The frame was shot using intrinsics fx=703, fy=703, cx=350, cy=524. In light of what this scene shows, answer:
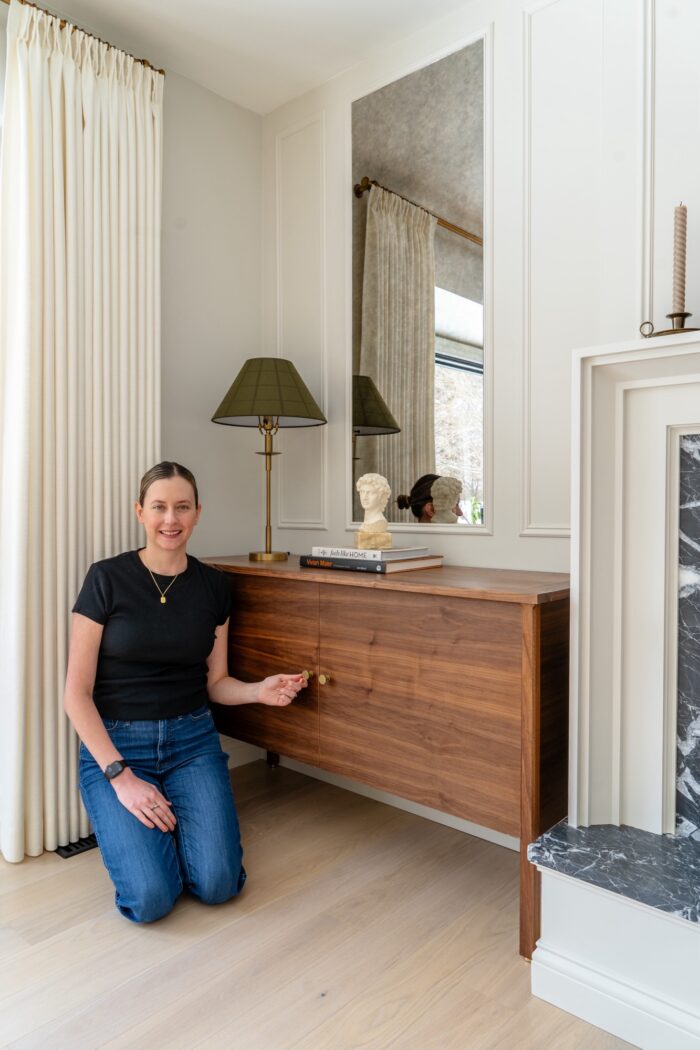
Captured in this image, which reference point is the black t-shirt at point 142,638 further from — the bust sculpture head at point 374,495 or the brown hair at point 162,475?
the bust sculpture head at point 374,495

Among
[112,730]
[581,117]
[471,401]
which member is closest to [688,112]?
[581,117]

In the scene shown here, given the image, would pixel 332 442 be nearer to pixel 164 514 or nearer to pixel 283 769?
pixel 164 514

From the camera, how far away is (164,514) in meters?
1.96

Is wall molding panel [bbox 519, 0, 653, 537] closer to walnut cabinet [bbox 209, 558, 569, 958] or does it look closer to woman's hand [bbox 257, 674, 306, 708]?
walnut cabinet [bbox 209, 558, 569, 958]

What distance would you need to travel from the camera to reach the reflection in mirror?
7.02 feet

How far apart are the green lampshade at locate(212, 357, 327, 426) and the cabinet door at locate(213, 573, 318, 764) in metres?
0.54

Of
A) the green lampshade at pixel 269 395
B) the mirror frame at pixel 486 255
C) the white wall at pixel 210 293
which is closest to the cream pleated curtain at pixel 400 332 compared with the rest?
the mirror frame at pixel 486 255

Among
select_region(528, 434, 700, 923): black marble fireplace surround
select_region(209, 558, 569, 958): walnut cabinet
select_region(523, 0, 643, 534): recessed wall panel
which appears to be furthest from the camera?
select_region(523, 0, 643, 534): recessed wall panel

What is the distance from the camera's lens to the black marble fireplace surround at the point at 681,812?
144 cm

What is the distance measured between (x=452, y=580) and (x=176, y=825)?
984mm

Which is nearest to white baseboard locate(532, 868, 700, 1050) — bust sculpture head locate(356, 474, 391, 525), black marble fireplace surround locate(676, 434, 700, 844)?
black marble fireplace surround locate(676, 434, 700, 844)

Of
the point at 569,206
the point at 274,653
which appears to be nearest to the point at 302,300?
the point at 569,206

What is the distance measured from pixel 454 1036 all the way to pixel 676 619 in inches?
37.1

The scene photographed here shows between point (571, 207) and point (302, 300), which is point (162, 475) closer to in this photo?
point (302, 300)
